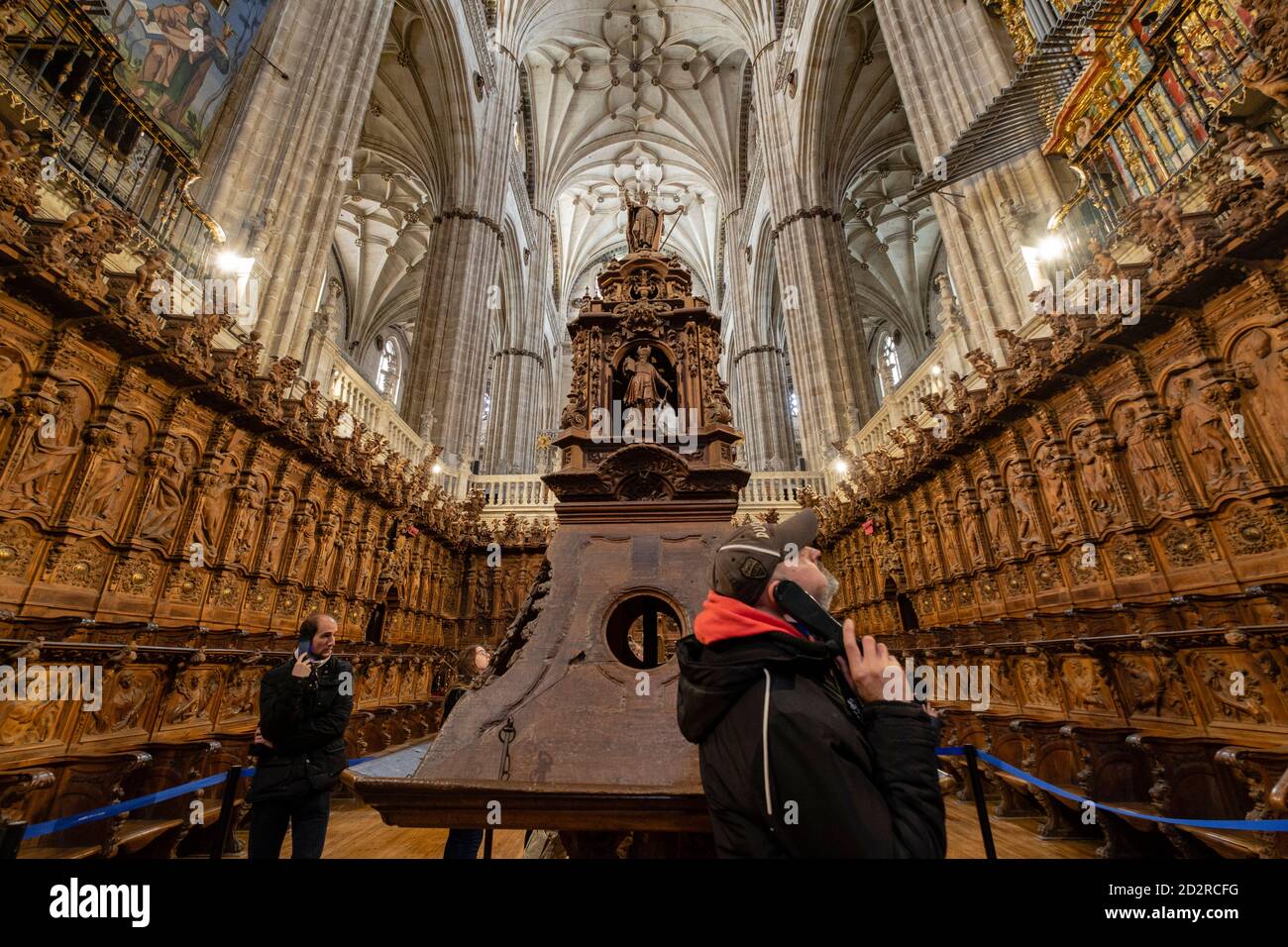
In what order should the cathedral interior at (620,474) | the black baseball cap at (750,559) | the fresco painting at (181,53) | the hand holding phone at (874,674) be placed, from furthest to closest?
the fresco painting at (181,53) < the cathedral interior at (620,474) < the black baseball cap at (750,559) < the hand holding phone at (874,674)

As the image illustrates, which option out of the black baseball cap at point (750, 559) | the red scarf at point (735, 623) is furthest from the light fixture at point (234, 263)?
the red scarf at point (735, 623)

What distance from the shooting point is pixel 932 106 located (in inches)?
363

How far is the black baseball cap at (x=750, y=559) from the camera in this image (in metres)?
1.37

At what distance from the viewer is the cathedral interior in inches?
113

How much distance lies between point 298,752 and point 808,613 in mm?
2965

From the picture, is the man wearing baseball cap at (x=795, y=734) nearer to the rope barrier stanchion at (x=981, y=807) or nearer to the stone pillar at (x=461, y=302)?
the rope barrier stanchion at (x=981, y=807)

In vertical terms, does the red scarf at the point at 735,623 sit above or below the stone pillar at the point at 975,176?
below

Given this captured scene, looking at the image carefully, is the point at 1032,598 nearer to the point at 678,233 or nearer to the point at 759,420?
the point at 759,420

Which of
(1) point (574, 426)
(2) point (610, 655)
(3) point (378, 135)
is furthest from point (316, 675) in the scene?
(3) point (378, 135)

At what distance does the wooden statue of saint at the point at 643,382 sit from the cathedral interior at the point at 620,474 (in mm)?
33

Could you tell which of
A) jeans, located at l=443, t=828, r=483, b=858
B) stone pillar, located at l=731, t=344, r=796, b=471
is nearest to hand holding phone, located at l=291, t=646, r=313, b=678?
jeans, located at l=443, t=828, r=483, b=858

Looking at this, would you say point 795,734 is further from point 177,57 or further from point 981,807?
point 177,57

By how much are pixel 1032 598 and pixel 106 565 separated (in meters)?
9.86

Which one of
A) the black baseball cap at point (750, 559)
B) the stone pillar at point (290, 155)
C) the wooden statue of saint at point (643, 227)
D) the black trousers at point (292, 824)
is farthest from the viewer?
the stone pillar at point (290, 155)
